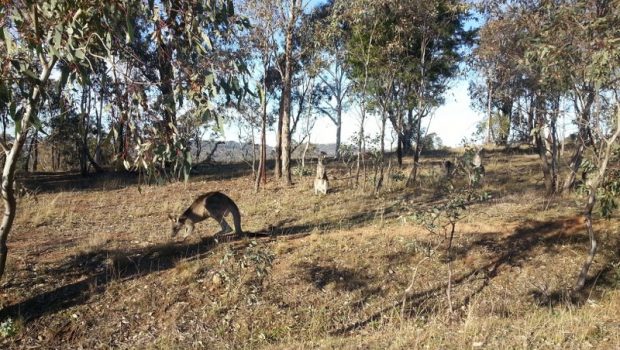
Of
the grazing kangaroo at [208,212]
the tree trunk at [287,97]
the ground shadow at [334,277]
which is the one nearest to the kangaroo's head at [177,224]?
the grazing kangaroo at [208,212]

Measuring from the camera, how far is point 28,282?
9.34 metres

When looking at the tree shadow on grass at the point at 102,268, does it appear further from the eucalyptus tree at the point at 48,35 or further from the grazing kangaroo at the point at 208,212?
the eucalyptus tree at the point at 48,35

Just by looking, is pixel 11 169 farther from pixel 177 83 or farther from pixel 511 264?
pixel 511 264

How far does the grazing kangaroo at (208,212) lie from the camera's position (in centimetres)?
1155

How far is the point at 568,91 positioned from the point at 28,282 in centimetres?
1234

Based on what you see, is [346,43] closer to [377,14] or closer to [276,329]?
[377,14]

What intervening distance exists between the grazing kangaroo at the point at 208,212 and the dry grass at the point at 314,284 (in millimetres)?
382

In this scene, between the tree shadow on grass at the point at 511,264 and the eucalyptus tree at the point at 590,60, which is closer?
the eucalyptus tree at the point at 590,60

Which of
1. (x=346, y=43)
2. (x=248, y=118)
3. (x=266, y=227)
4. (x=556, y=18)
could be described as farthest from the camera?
(x=248, y=118)

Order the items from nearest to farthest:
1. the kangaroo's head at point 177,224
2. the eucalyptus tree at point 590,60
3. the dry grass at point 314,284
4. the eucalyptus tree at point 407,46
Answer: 1. the dry grass at point 314,284
2. the eucalyptus tree at point 590,60
3. the kangaroo's head at point 177,224
4. the eucalyptus tree at point 407,46

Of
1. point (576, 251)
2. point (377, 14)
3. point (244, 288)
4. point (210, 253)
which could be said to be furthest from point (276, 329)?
point (377, 14)

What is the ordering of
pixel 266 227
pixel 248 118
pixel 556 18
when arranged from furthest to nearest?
pixel 248 118 < pixel 266 227 < pixel 556 18

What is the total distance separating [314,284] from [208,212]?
2979 mm

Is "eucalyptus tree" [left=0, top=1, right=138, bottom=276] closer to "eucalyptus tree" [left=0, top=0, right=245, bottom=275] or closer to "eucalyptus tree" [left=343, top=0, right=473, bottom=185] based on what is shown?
"eucalyptus tree" [left=0, top=0, right=245, bottom=275]
